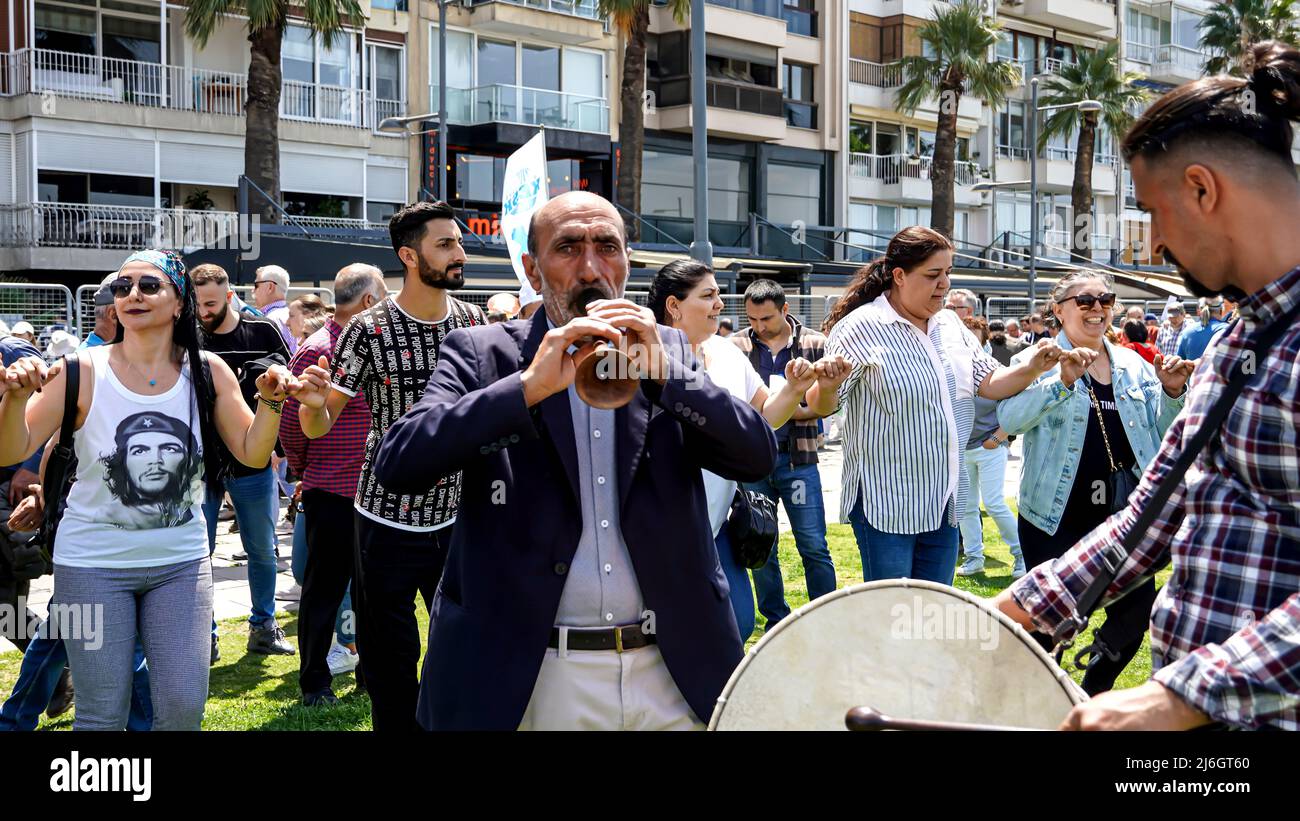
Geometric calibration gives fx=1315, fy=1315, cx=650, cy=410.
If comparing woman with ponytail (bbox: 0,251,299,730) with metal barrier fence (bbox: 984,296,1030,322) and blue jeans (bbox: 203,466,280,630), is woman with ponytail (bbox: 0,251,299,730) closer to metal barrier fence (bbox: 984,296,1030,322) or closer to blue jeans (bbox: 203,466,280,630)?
blue jeans (bbox: 203,466,280,630)

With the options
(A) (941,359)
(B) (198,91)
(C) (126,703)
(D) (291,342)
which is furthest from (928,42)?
(C) (126,703)

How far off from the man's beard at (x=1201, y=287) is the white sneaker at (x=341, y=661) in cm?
574

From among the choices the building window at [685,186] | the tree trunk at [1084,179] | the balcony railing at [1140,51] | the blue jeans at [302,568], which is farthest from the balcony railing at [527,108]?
the balcony railing at [1140,51]

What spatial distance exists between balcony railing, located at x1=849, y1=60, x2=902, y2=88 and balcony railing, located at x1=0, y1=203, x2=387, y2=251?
2107 cm

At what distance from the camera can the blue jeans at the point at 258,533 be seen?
25.0 ft

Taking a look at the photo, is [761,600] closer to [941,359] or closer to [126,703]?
[941,359]

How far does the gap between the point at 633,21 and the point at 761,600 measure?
2605cm

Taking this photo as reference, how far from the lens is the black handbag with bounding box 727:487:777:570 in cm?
472

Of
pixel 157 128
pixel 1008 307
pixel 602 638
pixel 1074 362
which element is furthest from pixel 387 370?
pixel 1008 307

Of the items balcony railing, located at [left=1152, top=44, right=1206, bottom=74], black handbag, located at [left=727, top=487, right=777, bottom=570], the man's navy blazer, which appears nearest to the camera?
the man's navy blazer

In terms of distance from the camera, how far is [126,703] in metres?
4.38

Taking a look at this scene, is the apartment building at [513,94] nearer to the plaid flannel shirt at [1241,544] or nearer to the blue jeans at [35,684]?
the blue jeans at [35,684]

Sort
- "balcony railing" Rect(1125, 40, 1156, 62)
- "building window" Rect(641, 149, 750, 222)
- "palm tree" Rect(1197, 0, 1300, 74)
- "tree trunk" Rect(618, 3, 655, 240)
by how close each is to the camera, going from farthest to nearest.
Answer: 1. "balcony railing" Rect(1125, 40, 1156, 62)
2. "palm tree" Rect(1197, 0, 1300, 74)
3. "building window" Rect(641, 149, 750, 222)
4. "tree trunk" Rect(618, 3, 655, 240)

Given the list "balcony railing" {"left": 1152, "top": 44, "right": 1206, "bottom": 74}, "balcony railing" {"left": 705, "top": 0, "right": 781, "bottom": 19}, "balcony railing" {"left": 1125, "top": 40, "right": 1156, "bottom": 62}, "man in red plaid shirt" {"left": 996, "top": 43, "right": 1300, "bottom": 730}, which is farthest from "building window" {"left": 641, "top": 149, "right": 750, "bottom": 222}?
"man in red plaid shirt" {"left": 996, "top": 43, "right": 1300, "bottom": 730}
